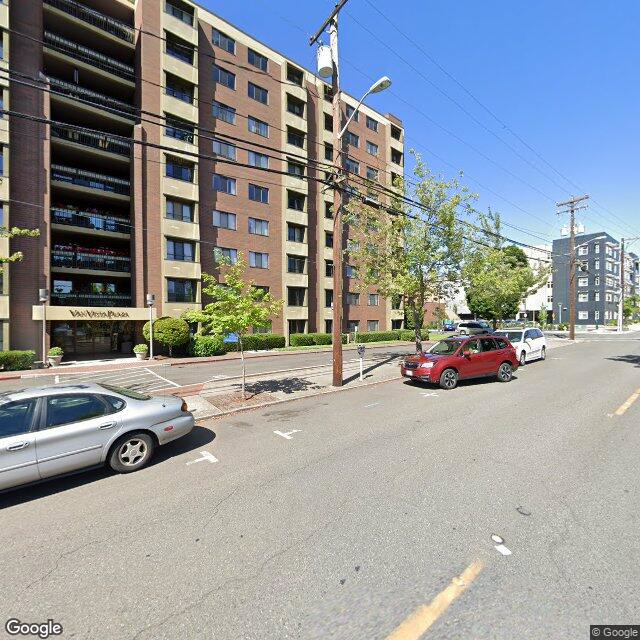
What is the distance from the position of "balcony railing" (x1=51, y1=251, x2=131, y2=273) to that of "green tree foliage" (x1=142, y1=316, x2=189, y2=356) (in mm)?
5313

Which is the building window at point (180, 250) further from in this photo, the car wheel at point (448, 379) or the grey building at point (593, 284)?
the grey building at point (593, 284)

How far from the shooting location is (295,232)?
104ft

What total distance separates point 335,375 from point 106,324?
67.2ft

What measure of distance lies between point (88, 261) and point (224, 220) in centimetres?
979

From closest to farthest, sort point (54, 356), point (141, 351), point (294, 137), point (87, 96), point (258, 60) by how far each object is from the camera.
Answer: point (87, 96) < point (54, 356) < point (141, 351) < point (258, 60) < point (294, 137)

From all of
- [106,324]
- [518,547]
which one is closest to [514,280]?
[518,547]

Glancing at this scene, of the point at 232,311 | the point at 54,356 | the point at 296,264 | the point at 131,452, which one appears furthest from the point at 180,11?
the point at 131,452

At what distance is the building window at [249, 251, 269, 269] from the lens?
2856 cm

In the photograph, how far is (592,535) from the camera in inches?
140

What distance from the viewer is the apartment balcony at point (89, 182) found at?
22.1 metres

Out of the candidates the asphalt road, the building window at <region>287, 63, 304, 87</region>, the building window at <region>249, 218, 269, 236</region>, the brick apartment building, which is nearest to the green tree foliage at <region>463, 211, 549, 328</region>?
the brick apartment building

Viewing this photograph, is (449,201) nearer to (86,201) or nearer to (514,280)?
(514,280)

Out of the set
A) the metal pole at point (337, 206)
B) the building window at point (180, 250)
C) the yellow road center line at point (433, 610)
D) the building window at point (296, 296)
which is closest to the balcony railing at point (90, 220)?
the building window at point (180, 250)

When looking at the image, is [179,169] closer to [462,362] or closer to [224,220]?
[224,220]
